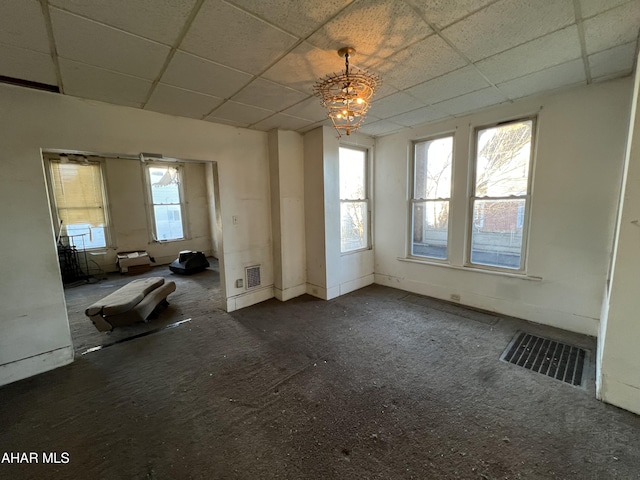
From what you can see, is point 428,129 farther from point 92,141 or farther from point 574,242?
point 92,141

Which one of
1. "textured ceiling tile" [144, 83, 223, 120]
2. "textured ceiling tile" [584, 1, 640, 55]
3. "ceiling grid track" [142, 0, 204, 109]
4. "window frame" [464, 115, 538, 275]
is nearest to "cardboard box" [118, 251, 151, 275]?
"textured ceiling tile" [144, 83, 223, 120]

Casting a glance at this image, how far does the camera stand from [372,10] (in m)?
1.50

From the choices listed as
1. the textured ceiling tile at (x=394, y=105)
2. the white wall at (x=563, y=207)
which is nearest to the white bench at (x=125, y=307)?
the textured ceiling tile at (x=394, y=105)

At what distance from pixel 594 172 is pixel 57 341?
554 cm

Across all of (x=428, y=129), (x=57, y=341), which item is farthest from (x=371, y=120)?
(x=57, y=341)

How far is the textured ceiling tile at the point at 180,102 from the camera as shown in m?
2.45

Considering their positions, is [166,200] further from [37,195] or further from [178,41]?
[178,41]

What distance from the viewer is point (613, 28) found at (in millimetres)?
1713

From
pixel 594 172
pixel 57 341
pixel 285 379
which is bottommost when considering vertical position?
pixel 285 379

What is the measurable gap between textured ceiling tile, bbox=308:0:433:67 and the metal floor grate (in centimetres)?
281

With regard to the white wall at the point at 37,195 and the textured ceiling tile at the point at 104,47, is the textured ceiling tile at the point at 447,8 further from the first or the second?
the white wall at the point at 37,195

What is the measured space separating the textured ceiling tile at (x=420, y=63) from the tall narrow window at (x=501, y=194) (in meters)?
1.56

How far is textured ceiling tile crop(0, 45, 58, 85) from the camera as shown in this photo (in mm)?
1762

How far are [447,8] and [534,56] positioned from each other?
1093 millimetres
